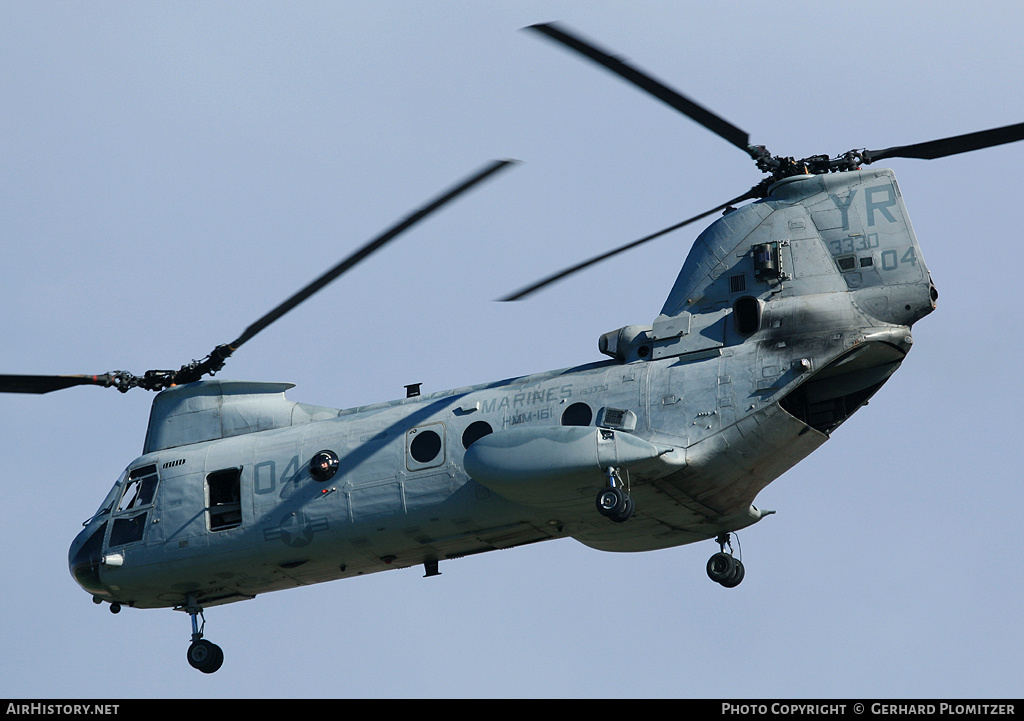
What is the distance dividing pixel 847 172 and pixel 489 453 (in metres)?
7.02

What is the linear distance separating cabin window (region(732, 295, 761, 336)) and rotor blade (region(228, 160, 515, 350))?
15.0 ft

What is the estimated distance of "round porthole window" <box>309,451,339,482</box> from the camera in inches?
1003

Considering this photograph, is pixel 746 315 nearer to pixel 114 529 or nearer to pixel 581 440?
pixel 581 440

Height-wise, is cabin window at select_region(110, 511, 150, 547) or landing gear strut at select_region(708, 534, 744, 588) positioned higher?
cabin window at select_region(110, 511, 150, 547)

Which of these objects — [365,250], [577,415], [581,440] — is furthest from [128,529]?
[581,440]

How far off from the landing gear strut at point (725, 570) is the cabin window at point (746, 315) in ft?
13.5

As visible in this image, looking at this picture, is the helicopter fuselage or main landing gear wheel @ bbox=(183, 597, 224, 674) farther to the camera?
main landing gear wheel @ bbox=(183, 597, 224, 674)

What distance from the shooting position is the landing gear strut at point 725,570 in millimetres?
25125

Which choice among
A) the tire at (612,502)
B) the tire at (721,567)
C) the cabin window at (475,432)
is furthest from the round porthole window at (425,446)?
the tire at (721,567)

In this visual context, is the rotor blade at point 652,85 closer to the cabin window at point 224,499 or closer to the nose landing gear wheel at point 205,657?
the cabin window at point 224,499

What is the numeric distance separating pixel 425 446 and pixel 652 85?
725 centimetres

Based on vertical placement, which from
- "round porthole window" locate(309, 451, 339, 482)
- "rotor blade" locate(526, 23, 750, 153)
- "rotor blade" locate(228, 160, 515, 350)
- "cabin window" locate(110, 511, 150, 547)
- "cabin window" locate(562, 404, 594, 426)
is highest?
"rotor blade" locate(526, 23, 750, 153)

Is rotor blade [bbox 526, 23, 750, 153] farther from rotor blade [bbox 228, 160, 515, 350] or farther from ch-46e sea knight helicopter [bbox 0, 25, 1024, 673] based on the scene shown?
rotor blade [bbox 228, 160, 515, 350]

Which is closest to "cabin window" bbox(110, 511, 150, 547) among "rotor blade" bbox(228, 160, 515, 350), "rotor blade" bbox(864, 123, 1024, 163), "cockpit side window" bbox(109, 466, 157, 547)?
"cockpit side window" bbox(109, 466, 157, 547)
